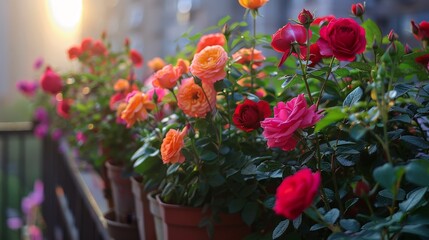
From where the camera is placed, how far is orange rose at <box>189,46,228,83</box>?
26.5 inches

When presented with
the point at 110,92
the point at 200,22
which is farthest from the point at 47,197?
the point at 200,22

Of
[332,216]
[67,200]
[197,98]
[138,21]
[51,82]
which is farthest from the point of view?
[138,21]

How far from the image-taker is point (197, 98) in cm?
72

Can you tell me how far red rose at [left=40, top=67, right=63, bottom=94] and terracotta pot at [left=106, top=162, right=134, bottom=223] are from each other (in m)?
0.42

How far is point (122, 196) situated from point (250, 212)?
20.2 inches

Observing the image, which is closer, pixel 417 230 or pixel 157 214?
pixel 417 230

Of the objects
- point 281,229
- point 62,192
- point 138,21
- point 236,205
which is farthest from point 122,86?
point 138,21

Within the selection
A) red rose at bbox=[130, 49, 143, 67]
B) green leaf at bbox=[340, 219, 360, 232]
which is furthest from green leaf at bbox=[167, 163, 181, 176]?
red rose at bbox=[130, 49, 143, 67]

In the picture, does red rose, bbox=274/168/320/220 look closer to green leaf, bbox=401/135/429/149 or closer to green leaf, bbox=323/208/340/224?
green leaf, bbox=323/208/340/224

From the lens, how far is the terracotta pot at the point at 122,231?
1080 mm

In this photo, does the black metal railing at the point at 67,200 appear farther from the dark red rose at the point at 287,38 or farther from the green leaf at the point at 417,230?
the green leaf at the point at 417,230

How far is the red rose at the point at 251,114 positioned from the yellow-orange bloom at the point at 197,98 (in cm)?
7

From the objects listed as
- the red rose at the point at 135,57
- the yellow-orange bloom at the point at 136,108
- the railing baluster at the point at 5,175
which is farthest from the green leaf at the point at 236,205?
the railing baluster at the point at 5,175

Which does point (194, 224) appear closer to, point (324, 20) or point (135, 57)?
point (324, 20)
